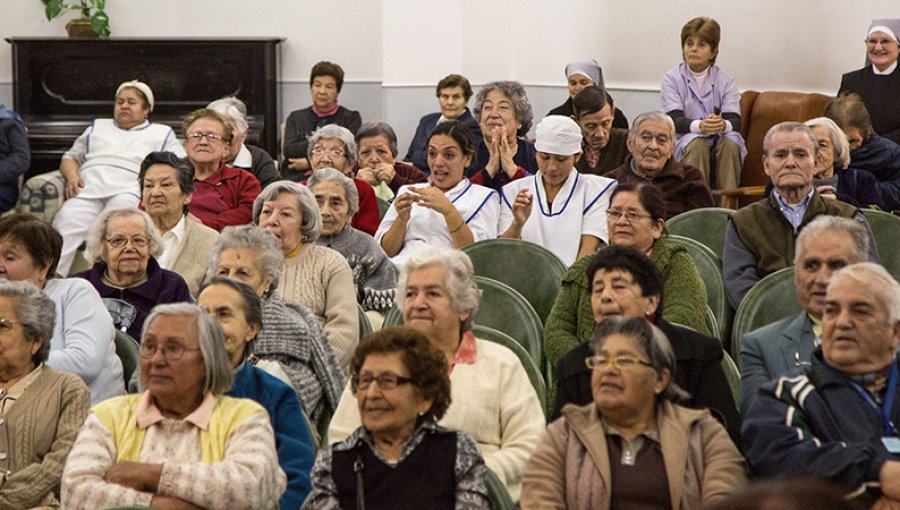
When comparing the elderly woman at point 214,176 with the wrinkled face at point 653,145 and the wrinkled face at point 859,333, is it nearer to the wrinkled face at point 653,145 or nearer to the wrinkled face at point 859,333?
the wrinkled face at point 653,145

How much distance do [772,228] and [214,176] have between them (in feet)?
8.09

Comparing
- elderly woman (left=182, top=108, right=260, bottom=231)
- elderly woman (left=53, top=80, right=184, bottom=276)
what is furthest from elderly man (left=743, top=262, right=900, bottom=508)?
elderly woman (left=53, top=80, right=184, bottom=276)

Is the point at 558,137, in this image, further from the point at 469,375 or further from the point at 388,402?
the point at 388,402

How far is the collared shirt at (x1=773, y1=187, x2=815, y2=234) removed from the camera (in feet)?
15.3

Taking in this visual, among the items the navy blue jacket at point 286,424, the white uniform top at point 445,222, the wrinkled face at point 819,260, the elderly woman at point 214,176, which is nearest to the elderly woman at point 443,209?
the white uniform top at point 445,222

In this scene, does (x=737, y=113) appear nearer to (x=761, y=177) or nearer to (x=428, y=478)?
(x=761, y=177)

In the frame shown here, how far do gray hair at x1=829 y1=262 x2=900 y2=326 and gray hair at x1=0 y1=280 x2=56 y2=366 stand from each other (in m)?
1.86

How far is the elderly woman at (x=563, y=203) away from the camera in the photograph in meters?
5.25

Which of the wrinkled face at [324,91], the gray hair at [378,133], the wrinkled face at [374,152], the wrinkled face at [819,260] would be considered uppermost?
the wrinkled face at [324,91]

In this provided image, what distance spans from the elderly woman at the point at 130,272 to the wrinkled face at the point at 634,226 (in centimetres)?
131

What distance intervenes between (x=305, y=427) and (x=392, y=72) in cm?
670

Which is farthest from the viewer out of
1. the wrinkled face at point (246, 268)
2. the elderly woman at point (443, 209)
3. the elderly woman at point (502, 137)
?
the elderly woman at point (502, 137)

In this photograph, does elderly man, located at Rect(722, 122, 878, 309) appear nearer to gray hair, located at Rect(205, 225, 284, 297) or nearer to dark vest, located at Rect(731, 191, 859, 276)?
dark vest, located at Rect(731, 191, 859, 276)

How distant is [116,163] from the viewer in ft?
24.0
